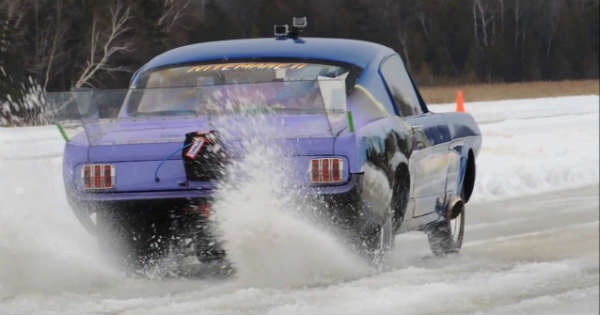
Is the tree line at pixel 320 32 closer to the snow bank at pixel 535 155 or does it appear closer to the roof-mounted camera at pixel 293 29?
the snow bank at pixel 535 155

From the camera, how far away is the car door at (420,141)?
305 inches

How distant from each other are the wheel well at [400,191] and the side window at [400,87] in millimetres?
467

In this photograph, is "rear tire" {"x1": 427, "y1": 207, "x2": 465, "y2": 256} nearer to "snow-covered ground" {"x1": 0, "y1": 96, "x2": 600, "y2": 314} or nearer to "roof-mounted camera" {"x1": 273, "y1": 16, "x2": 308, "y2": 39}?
"snow-covered ground" {"x1": 0, "y1": 96, "x2": 600, "y2": 314}

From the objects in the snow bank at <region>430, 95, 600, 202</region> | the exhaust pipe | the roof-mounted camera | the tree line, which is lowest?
the tree line

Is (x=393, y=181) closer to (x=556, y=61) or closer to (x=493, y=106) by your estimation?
(x=493, y=106)

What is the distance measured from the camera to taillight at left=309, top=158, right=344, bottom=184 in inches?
258

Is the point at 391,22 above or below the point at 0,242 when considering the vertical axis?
below

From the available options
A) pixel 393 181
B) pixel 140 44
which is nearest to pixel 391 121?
pixel 393 181

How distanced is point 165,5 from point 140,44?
5.00m

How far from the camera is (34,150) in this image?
19.6 metres

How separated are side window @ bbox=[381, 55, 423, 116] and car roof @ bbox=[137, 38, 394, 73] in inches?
4.7

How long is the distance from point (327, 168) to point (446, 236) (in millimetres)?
2397

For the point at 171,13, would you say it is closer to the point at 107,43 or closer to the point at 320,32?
the point at 107,43

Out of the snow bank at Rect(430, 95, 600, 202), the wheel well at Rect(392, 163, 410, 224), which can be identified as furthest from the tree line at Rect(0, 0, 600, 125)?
the wheel well at Rect(392, 163, 410, 224)
